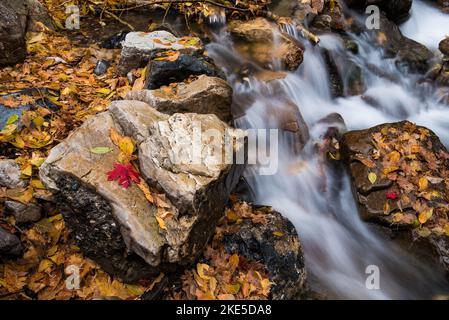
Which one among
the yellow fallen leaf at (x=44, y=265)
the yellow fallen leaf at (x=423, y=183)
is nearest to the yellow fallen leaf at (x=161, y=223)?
the yellow fallen leaf at (x=44, y=265)

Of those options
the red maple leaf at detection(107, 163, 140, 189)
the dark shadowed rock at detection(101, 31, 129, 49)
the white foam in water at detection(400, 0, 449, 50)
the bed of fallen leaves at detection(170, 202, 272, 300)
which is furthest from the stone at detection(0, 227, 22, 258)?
the white foam in water at detection(400, 0, 449, 50)

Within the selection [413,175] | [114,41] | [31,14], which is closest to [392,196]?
[413,175]

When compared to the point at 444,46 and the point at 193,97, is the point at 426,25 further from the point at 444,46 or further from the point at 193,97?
the point at 193,97

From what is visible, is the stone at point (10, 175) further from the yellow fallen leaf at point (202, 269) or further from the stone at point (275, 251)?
the stone at point (275, 251)

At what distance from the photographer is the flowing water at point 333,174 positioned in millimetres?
4730

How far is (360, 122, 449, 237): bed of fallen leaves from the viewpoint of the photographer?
5.00m

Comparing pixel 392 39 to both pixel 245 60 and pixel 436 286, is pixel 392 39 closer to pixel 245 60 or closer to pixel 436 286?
pixel 245 60

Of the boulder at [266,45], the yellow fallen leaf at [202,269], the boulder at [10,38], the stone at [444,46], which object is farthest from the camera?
the stone at [444,46]

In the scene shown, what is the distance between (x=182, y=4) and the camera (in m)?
7.54

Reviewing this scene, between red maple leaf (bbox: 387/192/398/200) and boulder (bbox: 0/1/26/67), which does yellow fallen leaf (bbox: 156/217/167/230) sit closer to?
red maple leaf (bbox: 387/192/398/200)

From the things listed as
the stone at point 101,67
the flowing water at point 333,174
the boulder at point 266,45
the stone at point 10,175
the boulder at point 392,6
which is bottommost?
the flowing water at point 333,174

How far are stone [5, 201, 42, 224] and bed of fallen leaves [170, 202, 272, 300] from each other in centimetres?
176

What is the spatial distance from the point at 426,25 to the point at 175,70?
772 cm

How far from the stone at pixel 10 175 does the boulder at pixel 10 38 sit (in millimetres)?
2247
